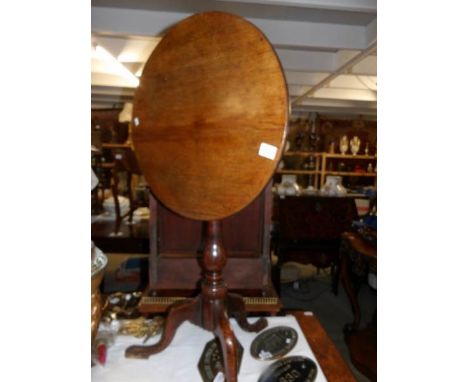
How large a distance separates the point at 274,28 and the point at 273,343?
2.08 m

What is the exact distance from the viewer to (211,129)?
79 cm

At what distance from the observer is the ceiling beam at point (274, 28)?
A: 6.95 feet

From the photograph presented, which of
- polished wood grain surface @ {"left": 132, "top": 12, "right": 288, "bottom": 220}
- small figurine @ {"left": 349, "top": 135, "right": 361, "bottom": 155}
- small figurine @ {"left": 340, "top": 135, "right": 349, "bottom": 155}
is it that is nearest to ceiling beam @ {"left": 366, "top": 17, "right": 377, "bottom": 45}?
polished wood grain surface @ {"left": 132, "top": 12, "right": 288, "bottom": 220}

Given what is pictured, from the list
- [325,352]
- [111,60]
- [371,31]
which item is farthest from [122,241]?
[371,31]

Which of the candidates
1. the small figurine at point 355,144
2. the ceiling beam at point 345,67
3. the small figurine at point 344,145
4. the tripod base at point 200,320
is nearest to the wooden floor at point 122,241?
the tripod base at point 200,320

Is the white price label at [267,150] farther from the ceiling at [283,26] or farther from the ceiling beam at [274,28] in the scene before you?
the ceiling beam at [274,28]

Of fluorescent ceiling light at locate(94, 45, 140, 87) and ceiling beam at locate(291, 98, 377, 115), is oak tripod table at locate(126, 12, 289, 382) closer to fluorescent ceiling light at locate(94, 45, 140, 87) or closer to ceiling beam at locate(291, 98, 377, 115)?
→ fluorescent ceiling light at locate(94, 45, 140, 87)

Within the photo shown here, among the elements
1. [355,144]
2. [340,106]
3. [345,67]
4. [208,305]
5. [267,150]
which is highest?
[340,106]

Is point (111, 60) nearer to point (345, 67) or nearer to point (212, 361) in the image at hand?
point (345, 67)

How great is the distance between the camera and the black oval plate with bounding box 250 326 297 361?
909 millimetres
